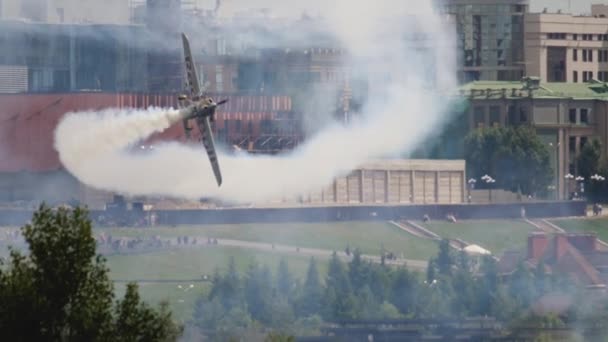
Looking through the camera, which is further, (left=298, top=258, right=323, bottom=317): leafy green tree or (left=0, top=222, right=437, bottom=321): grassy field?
(left=0, top=222, right=437, bottom=321): grassy field

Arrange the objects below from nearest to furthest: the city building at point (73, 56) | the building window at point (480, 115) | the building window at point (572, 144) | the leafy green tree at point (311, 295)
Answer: the leafy green tree at point (311, 295)
the city building at point (73, 56)
the building window at point (572, 144)
the building window at point (480, 115)

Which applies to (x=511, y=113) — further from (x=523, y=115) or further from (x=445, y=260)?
(x=445, y=260)

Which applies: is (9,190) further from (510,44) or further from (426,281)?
(510,44)

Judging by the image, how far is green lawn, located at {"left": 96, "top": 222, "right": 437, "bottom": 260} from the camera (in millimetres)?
121125

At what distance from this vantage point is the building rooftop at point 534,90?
15588 centimetres

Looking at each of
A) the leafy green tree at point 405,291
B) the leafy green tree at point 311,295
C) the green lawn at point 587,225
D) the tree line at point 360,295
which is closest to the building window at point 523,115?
the green lawn at point 587,225

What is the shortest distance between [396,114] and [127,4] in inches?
584

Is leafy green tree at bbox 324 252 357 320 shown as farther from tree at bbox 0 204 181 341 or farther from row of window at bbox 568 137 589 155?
tree at bbox 0 204 181 341

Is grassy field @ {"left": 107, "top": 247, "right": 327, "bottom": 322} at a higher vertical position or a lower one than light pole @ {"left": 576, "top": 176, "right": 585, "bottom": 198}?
higher

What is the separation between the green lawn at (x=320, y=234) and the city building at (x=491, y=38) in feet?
131

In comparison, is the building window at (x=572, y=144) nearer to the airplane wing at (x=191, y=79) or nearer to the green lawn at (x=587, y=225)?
the green lawn at (x=587, y=225)

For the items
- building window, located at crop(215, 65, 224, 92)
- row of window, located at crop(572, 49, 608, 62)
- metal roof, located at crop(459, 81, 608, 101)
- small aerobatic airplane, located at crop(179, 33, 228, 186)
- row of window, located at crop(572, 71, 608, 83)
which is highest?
small aerobatic airplane, located at crop(179, 33, 228, 186)

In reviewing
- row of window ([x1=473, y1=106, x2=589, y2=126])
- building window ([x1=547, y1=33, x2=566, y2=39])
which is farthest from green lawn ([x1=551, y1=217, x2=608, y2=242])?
building window ([x1=547, y1=33, x2=566, y2=39])

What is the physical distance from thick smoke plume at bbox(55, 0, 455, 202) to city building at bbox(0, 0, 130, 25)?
10023 mm
